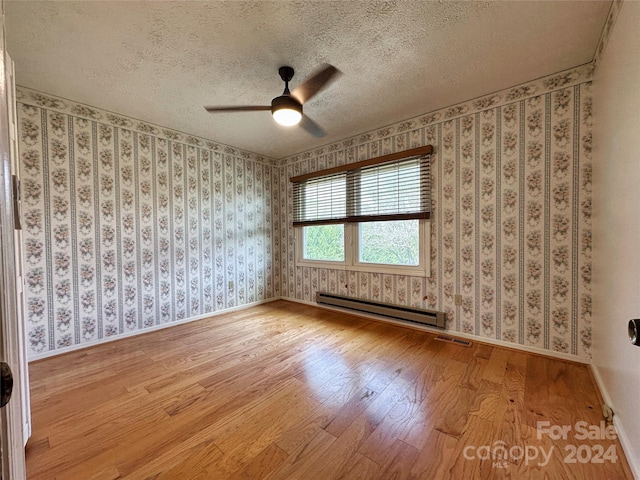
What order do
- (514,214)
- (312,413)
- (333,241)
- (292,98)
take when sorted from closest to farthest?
1. (312,413)
2. (292,98)
3. (514,214)
4. (333,241)

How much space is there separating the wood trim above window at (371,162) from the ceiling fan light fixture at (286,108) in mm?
1408

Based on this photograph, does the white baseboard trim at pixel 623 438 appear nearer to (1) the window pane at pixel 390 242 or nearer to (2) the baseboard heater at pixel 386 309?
(2) the baseboard heater at pixel 386 309

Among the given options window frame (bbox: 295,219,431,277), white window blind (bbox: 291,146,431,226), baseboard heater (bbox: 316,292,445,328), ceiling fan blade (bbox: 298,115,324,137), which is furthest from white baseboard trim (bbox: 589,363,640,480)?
ceiling fan blade (bbox: 298,115,324,137)

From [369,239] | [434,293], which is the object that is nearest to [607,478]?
[434,293]

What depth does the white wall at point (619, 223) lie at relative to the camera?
120 centimetres

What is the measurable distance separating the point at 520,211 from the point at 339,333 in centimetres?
208

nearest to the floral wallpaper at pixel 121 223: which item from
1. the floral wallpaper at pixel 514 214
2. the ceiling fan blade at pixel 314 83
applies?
the ceiling fan blade at pixel 314 83

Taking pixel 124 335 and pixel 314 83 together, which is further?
pixel 124 335

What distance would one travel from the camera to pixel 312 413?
5.22 feet

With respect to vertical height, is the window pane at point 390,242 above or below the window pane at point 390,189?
below

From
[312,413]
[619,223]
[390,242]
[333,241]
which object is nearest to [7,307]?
[312,413]

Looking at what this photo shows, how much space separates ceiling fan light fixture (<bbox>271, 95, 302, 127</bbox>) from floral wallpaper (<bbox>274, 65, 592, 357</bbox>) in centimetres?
155

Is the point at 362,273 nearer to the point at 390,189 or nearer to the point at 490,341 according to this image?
the point at 390,189

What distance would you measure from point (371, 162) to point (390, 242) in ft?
3.25
